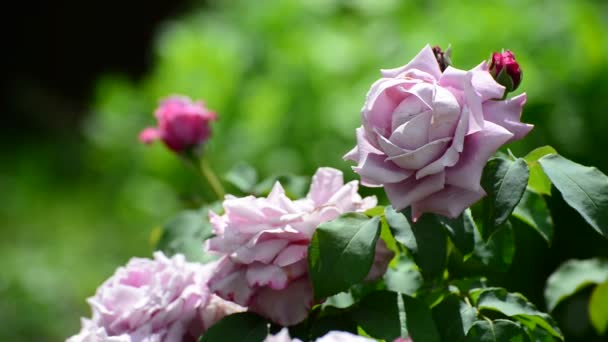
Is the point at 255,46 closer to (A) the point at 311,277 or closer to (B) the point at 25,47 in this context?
(A) the point at 311,277

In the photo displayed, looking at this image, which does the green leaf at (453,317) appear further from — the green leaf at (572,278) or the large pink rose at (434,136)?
the green leaf at (572,278)

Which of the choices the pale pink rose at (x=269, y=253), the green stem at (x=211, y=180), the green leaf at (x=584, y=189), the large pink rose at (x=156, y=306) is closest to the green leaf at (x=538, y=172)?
the green leaf at (x=584, y=189)

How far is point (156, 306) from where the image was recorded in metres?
0.72

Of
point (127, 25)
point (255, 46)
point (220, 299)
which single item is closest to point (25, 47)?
point (127, 25)

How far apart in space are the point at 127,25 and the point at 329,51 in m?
2.66

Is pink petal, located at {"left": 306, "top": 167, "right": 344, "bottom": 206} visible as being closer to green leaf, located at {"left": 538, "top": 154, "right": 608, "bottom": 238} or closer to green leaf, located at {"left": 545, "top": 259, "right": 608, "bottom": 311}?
green leaf, located at {"left": 538, "top": 154, "right": 608, "bottom": 238}

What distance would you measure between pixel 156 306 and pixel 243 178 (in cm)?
27

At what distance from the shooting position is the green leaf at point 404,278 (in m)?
0.76

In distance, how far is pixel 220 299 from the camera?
0.74 meters

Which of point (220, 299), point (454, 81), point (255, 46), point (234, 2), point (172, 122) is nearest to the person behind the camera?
point (454, 81)

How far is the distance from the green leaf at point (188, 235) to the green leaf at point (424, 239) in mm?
244

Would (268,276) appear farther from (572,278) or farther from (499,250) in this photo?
(572,278)

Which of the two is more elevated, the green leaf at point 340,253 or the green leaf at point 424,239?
the green leaf at point 340,253

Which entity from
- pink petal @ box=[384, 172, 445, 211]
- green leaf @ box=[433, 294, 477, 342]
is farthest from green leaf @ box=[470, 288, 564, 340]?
pink petal @ box=[384, 172, 445, 211]
